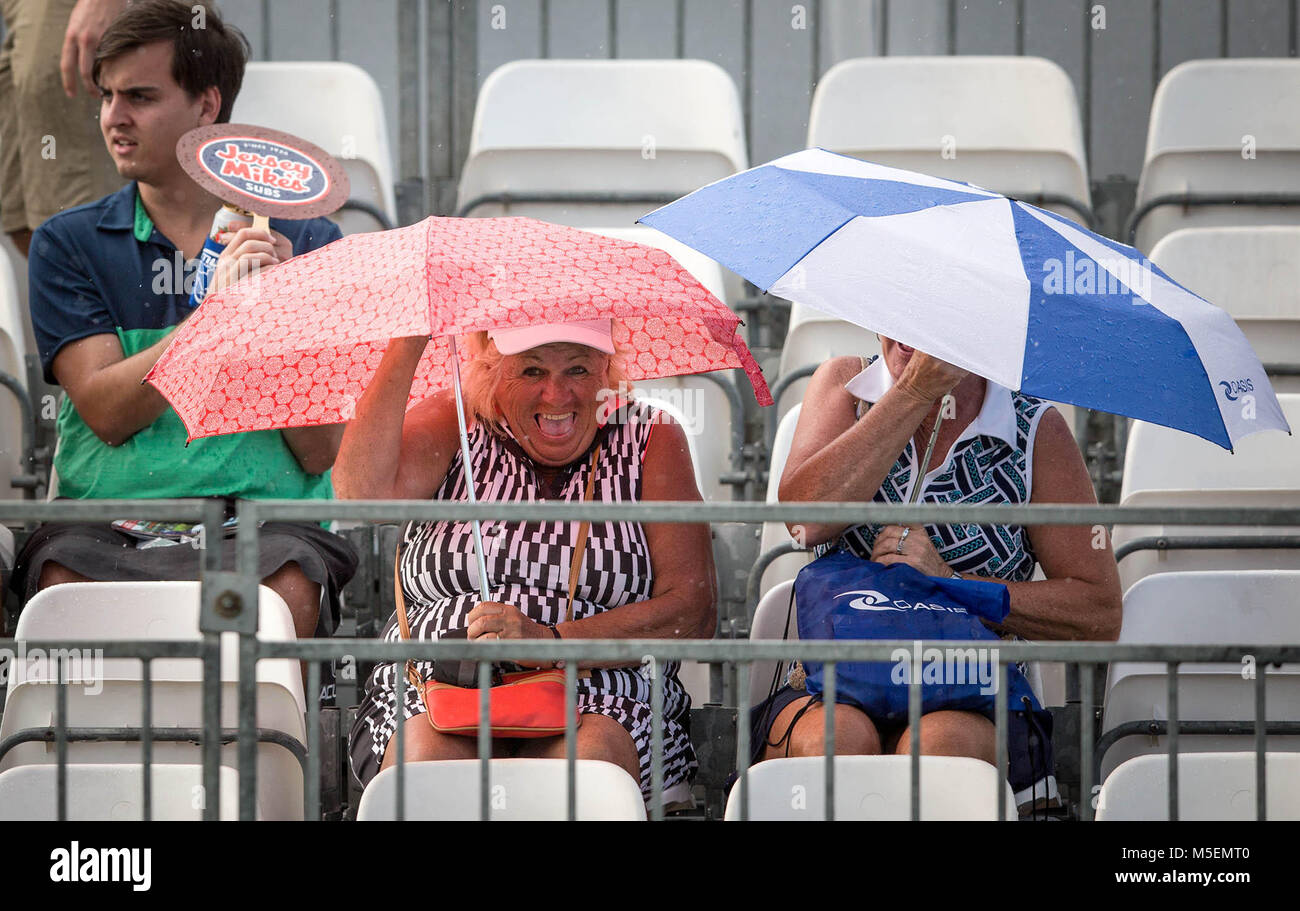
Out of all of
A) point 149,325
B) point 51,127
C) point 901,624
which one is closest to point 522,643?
point 901,624

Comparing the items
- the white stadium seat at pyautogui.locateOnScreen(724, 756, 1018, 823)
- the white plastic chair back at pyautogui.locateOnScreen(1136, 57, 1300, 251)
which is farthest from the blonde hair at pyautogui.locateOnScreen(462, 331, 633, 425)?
the white plastic chair back at pyautogui.locateOnScreen(1136, 57, 1300, 251)

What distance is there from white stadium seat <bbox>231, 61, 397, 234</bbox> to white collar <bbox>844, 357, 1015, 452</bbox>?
219 cm

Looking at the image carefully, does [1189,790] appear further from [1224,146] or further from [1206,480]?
[1224,146]

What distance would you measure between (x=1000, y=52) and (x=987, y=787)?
4048 millimetres

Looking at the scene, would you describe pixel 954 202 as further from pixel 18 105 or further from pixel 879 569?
pixel 18 105

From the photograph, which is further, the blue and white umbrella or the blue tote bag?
the blue tote bag

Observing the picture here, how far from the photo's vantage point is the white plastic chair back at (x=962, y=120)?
4906 mm

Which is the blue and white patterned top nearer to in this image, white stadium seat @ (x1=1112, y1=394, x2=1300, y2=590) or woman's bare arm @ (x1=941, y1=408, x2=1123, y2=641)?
woman's bare arm @ (x1=941, y1=408, x2=1123, y2=641)

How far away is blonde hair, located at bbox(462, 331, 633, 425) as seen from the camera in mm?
3189

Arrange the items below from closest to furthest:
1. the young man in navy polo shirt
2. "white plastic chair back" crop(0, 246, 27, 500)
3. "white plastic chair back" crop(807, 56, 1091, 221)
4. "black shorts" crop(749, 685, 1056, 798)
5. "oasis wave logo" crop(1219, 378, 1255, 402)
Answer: "oasis wave logo" crop(1219, 378, 1255, 402)
"black shorts" crop(749, 685, 1056, 798)
the young man in navy polo shirt
"white plastic chair back" crop(0, 246, 27, 500)
"white plastic chair back" crop(807, 56, 1091, 221)

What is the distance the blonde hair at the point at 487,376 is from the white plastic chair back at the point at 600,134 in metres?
1.75

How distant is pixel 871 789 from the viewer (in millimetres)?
2648

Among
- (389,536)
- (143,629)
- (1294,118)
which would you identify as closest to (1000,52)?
(1294,118)

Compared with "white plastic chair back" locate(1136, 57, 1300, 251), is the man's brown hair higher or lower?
lower
